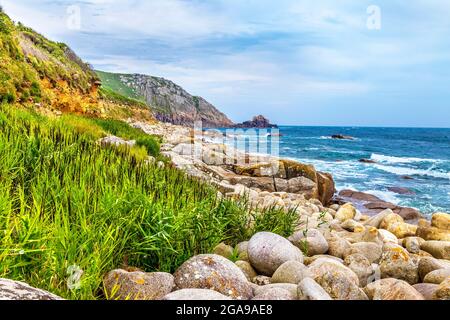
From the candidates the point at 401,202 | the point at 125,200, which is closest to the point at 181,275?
the point at 125,200

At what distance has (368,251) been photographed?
491 cm

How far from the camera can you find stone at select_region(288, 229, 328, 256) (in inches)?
185

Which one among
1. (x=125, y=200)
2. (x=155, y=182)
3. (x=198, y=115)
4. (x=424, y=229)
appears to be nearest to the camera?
(x=125, y=200)

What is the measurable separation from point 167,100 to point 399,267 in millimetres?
123934

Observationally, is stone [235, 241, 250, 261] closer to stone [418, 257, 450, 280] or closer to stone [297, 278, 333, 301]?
stone [297, 278, 333, 301]

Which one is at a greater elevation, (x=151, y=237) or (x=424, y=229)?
(x=151, y=237)

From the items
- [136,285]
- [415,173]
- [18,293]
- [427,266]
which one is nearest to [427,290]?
[427,266]

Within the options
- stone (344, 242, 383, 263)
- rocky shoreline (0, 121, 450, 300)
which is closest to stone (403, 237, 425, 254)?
rocky shoreline (0, 121, 450, 300)

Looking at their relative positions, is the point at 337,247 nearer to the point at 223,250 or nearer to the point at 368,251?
the point at 368,251

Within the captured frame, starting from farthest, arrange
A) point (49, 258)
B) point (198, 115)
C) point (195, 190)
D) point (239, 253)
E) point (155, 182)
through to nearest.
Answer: point (198, 115) → point (195, 190) → point (155, 182) → point (239, 253) → point (49, 258)

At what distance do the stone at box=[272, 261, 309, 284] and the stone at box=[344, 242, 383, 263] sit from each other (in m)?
1.56
